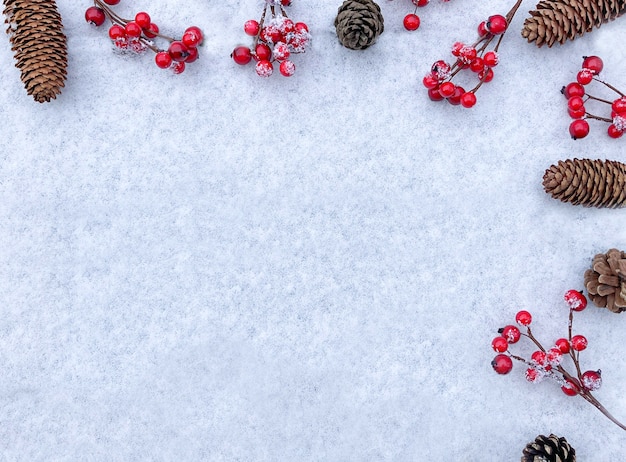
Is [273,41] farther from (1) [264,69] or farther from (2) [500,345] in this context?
(2) [500,345]

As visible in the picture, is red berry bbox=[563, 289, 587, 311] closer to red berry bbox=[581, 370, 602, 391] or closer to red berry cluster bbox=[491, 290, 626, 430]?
red berry cluster bbox=[491, 290, 626, 430]

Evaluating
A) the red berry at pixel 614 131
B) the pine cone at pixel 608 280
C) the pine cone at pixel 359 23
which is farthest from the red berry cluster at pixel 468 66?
the pine cone at pixel 608 280

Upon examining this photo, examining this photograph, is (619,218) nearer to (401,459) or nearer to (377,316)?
(377,316)

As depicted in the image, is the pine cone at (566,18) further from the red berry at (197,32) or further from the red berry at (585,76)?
the red berry at (197,32)

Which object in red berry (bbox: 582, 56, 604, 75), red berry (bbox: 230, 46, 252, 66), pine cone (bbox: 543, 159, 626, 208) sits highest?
red berry (bbox: 582, 56, 604, 75)

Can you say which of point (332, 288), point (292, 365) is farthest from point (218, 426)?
point (332, 288)

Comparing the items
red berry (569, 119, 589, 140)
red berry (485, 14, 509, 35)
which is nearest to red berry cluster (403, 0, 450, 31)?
red berry (485, 14, 509, 35)
